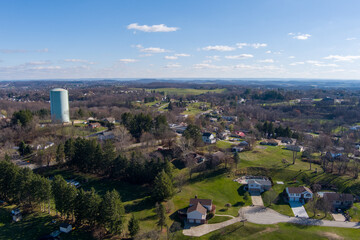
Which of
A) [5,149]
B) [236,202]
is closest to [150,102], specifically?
[5,149]

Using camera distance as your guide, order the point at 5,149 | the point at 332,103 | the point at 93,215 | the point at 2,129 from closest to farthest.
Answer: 1. the point at 93,215
2. the point at 5,149
3. the point at 2,129
4. the point at 332,103

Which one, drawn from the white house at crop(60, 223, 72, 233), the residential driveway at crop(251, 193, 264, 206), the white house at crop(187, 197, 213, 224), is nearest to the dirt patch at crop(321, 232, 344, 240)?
the residential driveway at crop(251, 193, 264, 206)

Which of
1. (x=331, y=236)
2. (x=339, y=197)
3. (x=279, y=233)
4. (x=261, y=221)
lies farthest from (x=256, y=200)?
(x=339, y=197)

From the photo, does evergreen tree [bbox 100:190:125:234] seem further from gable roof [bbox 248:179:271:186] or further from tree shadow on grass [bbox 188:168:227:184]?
gable roof [bbox 248:179:271:186]

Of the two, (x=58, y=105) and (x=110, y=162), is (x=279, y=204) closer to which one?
(x=110, y=162)

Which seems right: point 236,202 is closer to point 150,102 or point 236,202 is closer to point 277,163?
point 277,163

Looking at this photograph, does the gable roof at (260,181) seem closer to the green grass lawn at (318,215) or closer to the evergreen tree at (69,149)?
the green grass lawn at (318,215)

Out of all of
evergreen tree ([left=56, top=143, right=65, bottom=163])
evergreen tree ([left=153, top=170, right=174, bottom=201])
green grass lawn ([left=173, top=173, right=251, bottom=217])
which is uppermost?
evergreen tree ([left=56, top=143, right=65, bottom=163])
